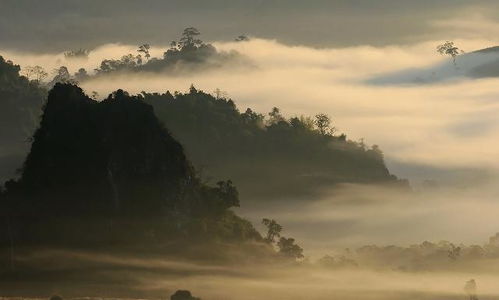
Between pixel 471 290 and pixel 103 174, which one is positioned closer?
pixel 103 174

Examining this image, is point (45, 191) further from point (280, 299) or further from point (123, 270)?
point (280, 299)

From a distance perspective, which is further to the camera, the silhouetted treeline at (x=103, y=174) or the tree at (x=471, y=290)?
the tree at (x=471, y=290)

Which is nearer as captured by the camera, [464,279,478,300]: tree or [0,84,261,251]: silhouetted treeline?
[0,84,261,251]: silhouetted treeline

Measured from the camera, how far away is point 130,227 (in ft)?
609

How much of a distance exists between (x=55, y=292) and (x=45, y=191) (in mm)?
33875

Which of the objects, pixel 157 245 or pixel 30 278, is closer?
pixel 30 278

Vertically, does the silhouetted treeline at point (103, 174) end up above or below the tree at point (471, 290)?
above

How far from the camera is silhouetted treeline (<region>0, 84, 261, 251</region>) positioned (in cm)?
18538

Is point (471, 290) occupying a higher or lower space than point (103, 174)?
lower

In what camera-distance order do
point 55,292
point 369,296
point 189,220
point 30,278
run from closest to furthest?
point 55,292 → point 30,278 → point 369,296 → point 189,220

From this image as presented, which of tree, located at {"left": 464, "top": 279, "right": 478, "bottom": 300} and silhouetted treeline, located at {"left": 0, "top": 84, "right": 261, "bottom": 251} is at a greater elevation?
silhouetted treeline, located at {"left": 0, "top": 84, "right": 261, "bottom": 251}

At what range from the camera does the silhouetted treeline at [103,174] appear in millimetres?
185375

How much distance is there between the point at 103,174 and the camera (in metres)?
188

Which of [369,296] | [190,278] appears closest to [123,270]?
[190,278]
